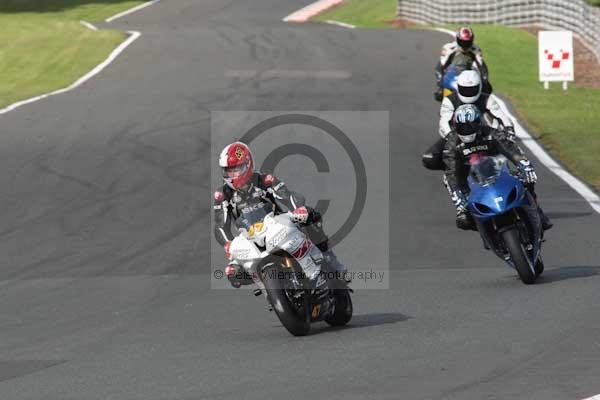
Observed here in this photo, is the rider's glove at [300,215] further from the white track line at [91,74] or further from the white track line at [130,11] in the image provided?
the white track line at [130,11]

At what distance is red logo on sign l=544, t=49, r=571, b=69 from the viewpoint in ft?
88.5

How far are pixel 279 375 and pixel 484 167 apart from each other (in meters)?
4.21

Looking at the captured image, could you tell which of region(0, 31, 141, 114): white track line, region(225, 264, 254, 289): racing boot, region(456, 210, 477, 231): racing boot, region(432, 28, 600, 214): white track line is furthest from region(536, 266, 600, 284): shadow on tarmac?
region(0, 31, 141, 114): white track line

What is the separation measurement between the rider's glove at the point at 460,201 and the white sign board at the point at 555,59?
15.8 metres

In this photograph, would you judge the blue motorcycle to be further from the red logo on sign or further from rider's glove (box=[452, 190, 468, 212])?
the red logo on sign

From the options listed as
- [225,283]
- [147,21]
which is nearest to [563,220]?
Answer: [225,283]

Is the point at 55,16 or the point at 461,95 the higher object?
the point at 461,95

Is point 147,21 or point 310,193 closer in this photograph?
point 310,193

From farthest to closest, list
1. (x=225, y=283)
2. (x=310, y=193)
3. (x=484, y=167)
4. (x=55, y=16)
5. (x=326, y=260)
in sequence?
(x=55, y=16)
(x=310, y=193)
(x=225, y=283)
(x=484, y=167)
(x=326, y=260)

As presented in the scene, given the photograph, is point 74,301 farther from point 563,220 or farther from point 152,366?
point 563,220

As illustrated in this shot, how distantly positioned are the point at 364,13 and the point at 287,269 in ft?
124

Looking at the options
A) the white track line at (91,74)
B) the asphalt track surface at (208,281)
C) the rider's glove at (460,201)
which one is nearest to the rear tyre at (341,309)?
the asphalt track surface at (208,281)

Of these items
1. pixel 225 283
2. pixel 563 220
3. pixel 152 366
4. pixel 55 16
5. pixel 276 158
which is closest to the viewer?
pixel 152 366

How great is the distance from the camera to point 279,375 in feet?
24.6
